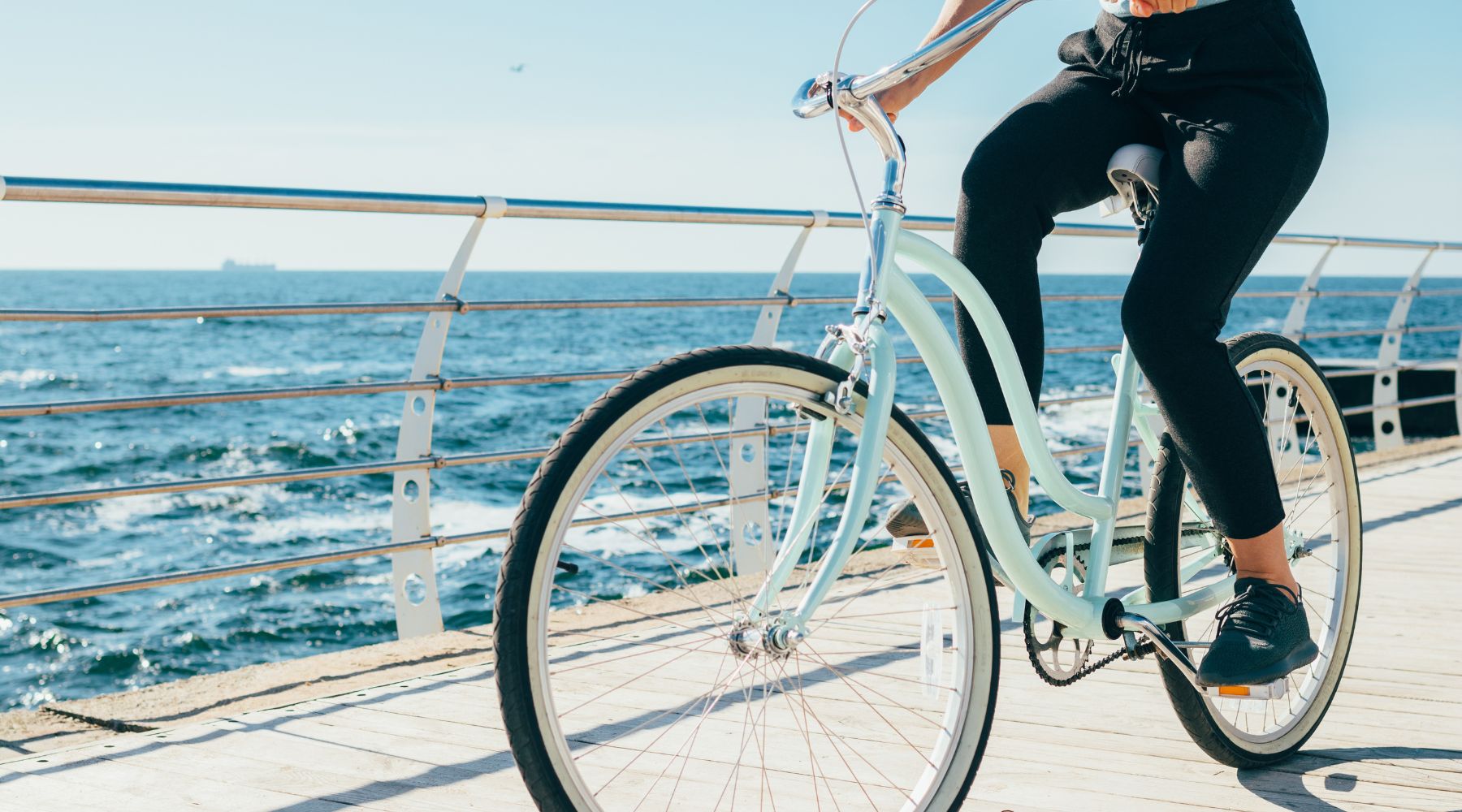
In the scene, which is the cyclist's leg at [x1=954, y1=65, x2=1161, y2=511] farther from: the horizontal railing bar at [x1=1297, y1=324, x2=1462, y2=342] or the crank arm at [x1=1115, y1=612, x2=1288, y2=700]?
the horizontal railing bar at [x1=1297, y1=324, x2=1462, y2=342]

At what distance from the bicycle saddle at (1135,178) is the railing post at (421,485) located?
1461 millimetres

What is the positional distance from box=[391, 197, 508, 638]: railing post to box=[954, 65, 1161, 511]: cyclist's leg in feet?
4.48

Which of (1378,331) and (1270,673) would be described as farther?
(1378,331)

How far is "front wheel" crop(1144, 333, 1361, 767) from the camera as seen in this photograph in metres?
1.77

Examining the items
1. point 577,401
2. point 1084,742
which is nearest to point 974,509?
point 1084,742

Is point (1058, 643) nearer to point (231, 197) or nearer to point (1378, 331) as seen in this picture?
point (231, 197)

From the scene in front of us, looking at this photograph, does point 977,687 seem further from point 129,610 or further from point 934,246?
point 129,610

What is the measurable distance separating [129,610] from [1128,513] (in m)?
11.0

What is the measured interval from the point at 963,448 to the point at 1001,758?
2.16 feet

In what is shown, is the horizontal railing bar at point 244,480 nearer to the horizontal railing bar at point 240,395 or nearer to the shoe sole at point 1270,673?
the horizontal railing bar at point 240,395

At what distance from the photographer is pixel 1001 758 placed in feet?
6.20

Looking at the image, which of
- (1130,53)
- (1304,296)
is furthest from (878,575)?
(1304,296)

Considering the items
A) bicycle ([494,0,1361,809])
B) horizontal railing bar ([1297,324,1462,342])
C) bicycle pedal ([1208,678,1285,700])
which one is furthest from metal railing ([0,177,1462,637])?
horizontal railing bar ([1297,324,1462,342])

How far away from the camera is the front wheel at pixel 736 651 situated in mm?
1141
